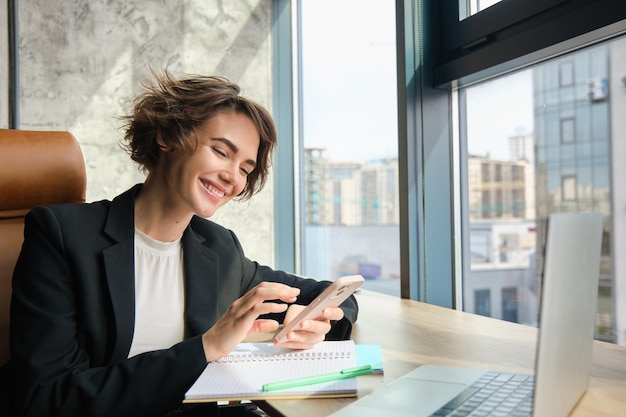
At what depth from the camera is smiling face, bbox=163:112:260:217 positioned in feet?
4.29

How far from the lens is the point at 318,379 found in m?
0.91

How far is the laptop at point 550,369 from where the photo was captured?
0.57 metres

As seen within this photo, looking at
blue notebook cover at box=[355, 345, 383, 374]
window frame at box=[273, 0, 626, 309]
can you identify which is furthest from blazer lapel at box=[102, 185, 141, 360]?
window frame at box=[273, 0, 626, 309]

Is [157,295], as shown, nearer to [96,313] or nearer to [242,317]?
[96,313]

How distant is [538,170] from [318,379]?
0.95 meters

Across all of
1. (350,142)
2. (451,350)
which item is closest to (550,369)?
(451,350)

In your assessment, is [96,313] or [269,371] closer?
[269,371]

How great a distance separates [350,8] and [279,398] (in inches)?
78.5

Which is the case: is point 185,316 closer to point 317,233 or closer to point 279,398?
point 279,398

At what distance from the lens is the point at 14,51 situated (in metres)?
2.49

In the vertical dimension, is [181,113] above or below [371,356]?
above

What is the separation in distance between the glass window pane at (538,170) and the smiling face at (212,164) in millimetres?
753

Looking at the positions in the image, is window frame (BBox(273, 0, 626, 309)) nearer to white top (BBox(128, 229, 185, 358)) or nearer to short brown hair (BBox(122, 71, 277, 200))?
short brown hair (BBox(122, 71, 277, 200))

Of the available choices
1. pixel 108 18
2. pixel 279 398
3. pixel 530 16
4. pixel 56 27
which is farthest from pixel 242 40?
pixel 279 398
